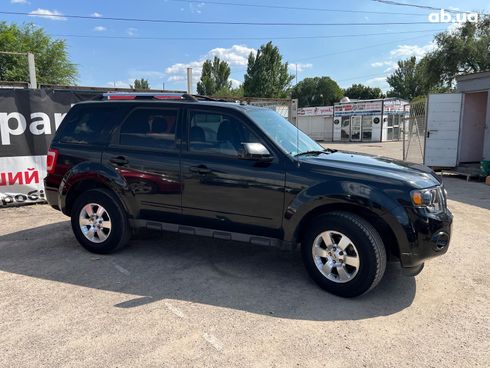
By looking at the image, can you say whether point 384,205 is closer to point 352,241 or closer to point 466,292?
point 352,241

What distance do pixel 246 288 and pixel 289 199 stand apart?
1.01 metres

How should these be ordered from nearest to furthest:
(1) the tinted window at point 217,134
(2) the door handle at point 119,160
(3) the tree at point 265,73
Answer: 1. (1) the tinted window at point 217,134
2. (2) the door handle at point 119,160
3. (3) the tree at point 265,73

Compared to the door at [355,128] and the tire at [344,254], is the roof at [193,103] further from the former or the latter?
the door at [355,128]

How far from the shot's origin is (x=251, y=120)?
13.9 feet

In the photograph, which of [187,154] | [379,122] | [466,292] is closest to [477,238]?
[466,292]

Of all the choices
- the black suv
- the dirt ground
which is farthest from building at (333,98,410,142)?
the black suv

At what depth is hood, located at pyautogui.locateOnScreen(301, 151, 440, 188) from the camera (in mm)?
3723

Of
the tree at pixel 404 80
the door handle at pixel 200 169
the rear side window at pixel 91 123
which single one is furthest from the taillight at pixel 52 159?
the tree at pixel 404 80

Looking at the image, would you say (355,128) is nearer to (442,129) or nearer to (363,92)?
(442,129)

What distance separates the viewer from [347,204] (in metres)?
3.80

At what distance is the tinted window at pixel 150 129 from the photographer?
4562mm

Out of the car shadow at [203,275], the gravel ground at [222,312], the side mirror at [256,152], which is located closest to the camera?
the gravel ground at [222,312]

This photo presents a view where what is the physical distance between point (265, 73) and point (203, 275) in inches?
1780

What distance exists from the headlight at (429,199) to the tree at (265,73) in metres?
44.5
